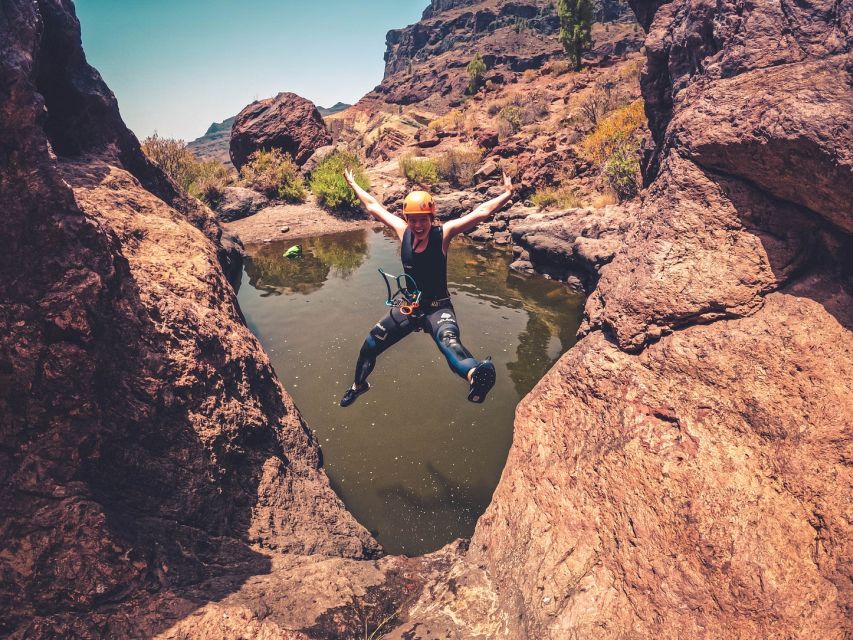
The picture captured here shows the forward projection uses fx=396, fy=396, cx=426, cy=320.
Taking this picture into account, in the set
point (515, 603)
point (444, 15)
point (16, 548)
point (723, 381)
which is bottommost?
point (515, 603)

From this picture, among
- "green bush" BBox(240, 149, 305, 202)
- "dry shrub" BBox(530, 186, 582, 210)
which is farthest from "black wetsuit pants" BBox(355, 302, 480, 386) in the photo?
"green bush" BBox(240, 149, 305, 202)

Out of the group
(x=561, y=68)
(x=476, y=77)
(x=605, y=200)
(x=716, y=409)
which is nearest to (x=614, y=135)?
(x=605, y=200)

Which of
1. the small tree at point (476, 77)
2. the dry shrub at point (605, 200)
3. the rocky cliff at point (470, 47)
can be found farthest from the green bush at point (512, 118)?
the small tree at point (476, 77)

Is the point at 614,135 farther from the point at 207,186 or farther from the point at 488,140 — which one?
the point at 207,186

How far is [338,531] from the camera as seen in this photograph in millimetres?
4141

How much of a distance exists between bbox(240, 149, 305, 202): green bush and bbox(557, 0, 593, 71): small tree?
33592mm

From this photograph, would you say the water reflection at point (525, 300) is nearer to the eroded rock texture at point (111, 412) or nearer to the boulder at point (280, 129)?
the eroded rock texture at point (111, 412)

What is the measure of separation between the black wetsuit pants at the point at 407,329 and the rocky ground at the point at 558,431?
120 centimetres

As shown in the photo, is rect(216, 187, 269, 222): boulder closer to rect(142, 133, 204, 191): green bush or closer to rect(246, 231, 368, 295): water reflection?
rect(142, 133, 204, 191): green bush

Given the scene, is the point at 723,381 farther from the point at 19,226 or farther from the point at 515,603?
the point at 19,226

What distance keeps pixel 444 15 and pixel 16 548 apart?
497 feet

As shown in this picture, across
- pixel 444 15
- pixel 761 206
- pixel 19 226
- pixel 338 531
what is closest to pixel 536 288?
pixel 761 206

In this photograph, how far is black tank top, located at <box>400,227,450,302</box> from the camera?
15.5 feet

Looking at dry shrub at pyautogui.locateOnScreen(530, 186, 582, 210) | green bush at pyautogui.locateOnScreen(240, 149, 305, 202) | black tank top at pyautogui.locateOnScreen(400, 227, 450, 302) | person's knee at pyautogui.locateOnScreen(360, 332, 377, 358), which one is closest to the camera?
black tank top at pyautogui.locateOnScreen(400, 227, 450, 302)
